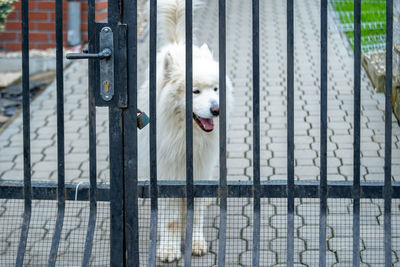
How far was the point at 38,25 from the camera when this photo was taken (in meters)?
9.55

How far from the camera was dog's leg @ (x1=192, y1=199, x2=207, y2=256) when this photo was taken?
14.5 feet

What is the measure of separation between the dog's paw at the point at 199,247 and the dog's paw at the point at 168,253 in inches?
4.7

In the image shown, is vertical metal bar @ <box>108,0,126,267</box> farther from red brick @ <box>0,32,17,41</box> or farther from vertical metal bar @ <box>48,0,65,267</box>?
red brick @ <box>0,32,17,41</box>

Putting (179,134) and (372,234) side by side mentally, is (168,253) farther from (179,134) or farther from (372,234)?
(372,234)

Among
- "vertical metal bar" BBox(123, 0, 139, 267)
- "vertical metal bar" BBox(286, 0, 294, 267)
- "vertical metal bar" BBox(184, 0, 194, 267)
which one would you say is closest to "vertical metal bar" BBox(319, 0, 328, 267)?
"vertical metal bar" BBox(286, 0, 294, 267)

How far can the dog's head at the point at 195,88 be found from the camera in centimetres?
438

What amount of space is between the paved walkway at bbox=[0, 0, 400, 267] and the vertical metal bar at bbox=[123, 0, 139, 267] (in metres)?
0.83

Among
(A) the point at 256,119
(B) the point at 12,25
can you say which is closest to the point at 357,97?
(A) the point at 256,119

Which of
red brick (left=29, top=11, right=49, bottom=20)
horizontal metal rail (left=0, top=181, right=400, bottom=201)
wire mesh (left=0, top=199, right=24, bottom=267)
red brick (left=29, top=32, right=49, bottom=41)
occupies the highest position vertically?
red brick (left=29, top=11, right=49, bottom=20)

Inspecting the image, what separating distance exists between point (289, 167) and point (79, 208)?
101 inches

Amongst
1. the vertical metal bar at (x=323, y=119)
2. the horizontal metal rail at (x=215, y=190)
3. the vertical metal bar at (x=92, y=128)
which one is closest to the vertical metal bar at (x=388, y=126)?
the horizontal metal rail at (x=215, y=190)

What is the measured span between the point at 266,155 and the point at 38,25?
488 centimetres

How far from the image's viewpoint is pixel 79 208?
519 cm

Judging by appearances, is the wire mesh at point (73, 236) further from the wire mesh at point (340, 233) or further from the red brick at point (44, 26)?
the red brick at point (44, 26)
